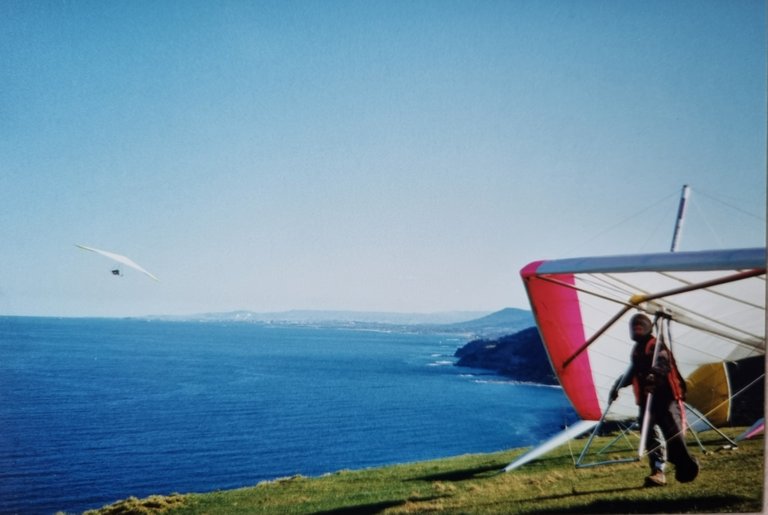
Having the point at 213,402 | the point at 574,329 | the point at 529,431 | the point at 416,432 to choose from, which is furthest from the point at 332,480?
the point at 213,402

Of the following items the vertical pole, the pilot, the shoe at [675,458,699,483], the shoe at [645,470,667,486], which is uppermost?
the vertical pole

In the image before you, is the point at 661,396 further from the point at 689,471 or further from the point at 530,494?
the point at 530,494

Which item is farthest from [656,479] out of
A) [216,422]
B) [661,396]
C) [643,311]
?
[216,422]

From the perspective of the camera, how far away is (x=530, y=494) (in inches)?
282

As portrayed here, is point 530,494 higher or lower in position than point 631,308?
lower

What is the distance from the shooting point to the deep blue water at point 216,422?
34.8 meters

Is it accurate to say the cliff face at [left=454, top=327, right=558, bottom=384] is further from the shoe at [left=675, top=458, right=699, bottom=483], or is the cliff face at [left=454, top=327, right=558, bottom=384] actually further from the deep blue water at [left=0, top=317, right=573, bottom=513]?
the shoe at [left=675, top=458, right=699, bottom=483]

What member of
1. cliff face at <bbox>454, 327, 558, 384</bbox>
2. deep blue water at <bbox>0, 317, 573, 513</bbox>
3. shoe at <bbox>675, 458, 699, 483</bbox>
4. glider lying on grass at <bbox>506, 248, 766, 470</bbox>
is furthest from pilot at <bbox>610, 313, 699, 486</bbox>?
cliff face at <bbox>454, 327, 558, 384</bbox>

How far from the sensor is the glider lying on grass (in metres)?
4.88

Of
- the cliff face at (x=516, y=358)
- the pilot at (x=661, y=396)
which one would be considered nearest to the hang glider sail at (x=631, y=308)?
the pilot at (x=661, y=396)

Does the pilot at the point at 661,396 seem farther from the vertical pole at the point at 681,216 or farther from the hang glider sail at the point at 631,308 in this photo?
the vertical pole at the point at 681,216

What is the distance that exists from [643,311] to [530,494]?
3617mm

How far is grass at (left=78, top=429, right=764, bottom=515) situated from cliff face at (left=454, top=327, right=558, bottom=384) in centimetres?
8619

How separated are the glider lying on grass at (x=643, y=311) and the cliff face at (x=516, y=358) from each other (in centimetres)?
8837
